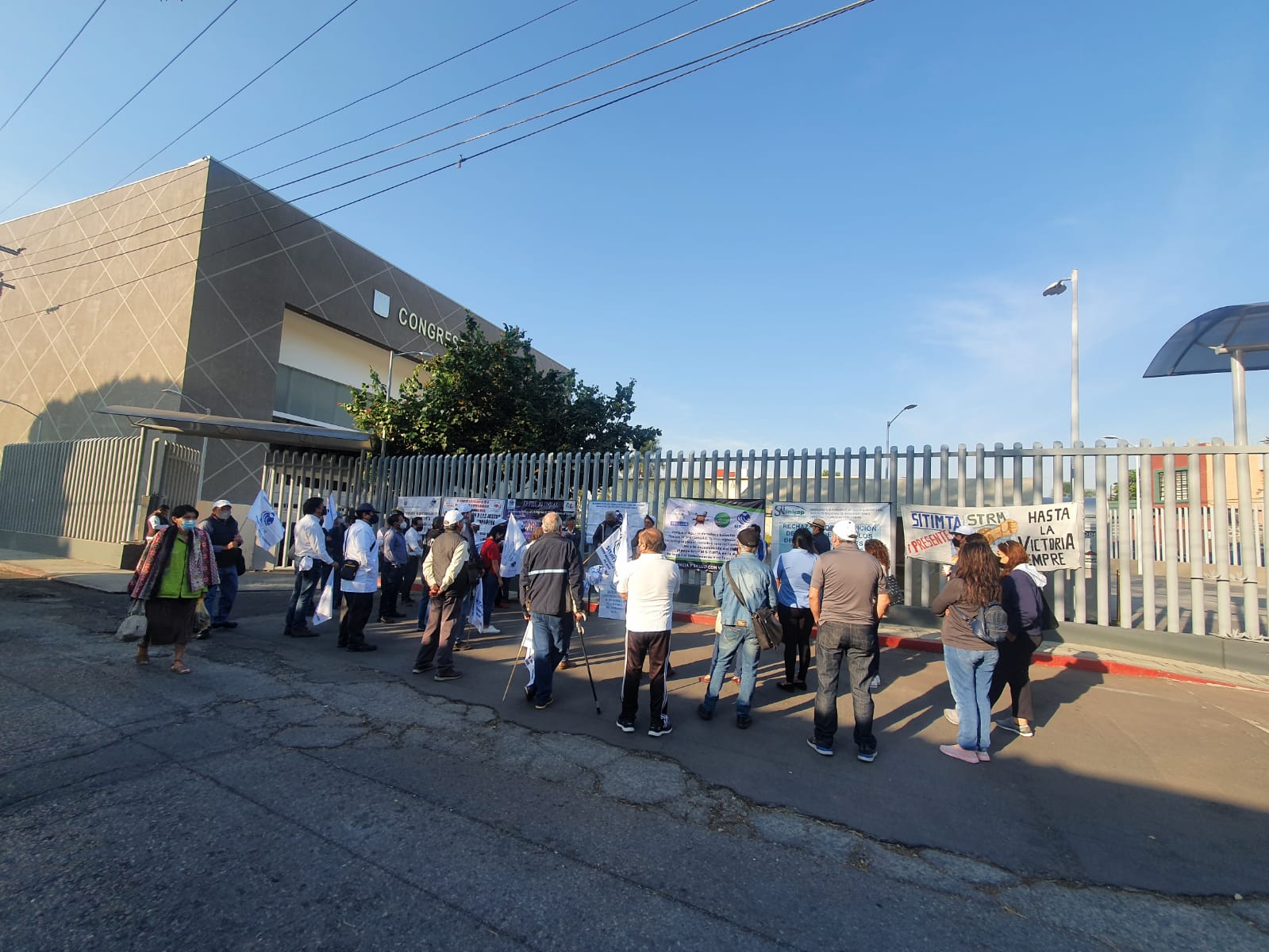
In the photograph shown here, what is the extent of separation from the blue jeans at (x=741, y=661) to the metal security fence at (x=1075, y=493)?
5143 mm

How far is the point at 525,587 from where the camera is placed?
5930 mm

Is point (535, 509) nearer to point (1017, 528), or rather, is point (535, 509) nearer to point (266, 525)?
point (266, 525)

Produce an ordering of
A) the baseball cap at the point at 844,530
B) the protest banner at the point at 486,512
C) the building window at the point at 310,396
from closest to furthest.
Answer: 1. the baseball cap at the point at 844,530
2. the protest banner at the point at 486,512
3. the building window at the point at 310,396

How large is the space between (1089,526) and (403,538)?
10233 millimetres

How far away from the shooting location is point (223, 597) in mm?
8883

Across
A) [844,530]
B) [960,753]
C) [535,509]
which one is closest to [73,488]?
[535,509]

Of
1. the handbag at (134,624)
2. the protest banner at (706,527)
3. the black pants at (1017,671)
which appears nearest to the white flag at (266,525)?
the handbag at (134,624)

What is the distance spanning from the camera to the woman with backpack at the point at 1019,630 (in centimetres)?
541

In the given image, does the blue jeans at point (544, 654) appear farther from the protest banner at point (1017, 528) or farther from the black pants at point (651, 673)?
the protest banner at point (1017, 528)

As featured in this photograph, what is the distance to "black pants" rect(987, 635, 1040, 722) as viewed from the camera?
5496 mm

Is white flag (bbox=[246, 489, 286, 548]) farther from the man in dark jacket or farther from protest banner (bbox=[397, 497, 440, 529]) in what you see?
the man in dark jacket

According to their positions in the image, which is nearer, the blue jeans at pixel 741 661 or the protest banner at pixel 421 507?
the blue jeans at pixel 741 661

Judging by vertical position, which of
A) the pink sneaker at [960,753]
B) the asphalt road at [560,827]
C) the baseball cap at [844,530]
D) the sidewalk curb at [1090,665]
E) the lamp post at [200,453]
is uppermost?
the lamp post at [200,453]

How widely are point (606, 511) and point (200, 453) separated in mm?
11329
